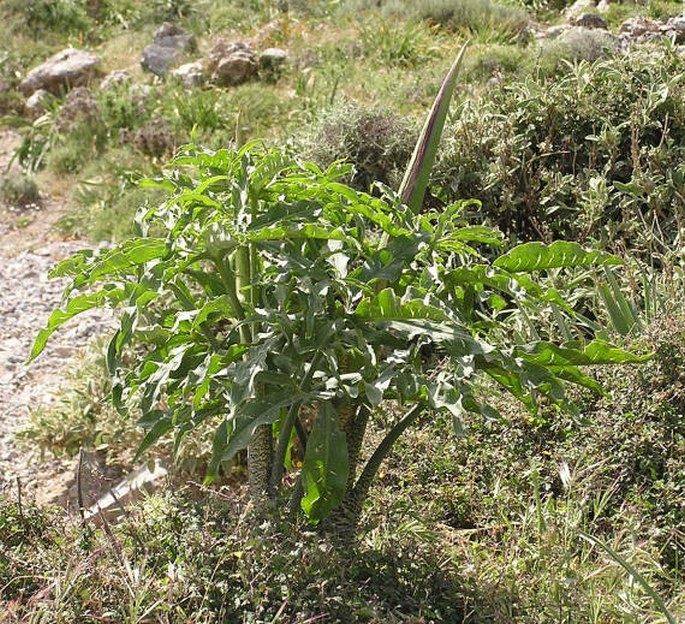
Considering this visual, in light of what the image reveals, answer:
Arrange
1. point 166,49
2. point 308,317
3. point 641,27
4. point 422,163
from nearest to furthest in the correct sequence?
point 308,317
point 422,163
point 641,27
point 166,49

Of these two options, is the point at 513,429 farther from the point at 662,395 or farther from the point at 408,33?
the point at 408,33

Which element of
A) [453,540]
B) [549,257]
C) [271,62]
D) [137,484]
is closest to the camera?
[549,257]

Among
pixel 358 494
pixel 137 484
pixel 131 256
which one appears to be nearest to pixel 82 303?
pixel 131 256

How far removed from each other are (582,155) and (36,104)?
267 inches

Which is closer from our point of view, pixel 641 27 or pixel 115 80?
pixel 641 27

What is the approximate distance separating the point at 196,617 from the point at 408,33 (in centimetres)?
762

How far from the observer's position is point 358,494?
9.26 ft

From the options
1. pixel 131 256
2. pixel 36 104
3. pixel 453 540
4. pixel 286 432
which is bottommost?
pixel 36 104

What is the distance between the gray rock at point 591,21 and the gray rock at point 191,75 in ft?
12.4

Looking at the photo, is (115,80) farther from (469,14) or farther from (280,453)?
(280,453)

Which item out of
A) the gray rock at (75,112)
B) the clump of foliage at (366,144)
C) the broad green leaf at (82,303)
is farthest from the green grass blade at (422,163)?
the gray rock at (75,112)

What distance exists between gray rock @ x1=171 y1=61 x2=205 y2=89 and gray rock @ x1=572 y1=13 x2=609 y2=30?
149 inches

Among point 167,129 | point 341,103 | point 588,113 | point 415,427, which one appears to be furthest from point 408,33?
point 415,427

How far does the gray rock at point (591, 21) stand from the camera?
29.3 feet
